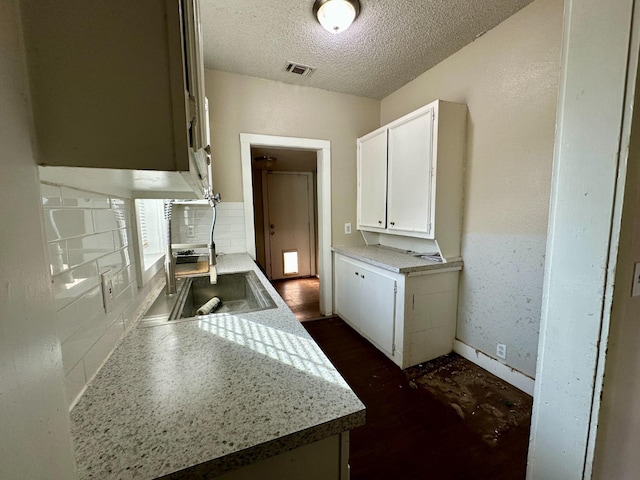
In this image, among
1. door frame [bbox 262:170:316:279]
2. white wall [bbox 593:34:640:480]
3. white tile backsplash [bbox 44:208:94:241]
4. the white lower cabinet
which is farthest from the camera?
door frame [bbox 262:170:316:279]

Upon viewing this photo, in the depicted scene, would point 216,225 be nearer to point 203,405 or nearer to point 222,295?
point 222,295

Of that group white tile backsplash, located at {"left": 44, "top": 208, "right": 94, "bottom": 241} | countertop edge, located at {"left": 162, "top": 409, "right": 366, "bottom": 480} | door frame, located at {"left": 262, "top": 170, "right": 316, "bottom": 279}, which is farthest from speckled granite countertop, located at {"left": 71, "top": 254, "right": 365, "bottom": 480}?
door frame, located at {"left": 262, "top": 170, "right": 316, "bottom": 279}

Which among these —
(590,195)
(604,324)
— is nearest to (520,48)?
(590,195)

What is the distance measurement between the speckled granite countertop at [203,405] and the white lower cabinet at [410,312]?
1.33m

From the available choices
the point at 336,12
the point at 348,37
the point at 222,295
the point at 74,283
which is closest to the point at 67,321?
the point at 74,283

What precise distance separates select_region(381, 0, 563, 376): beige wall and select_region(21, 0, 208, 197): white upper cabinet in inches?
78.4

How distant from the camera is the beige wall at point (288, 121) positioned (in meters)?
2.45

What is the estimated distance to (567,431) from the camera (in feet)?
2.89

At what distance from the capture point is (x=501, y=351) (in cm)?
191

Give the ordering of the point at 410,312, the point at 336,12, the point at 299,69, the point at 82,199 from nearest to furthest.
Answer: the point at 82,199
the point at 336,12
the point at 410,312
the point at 299,69

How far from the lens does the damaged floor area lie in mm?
1510

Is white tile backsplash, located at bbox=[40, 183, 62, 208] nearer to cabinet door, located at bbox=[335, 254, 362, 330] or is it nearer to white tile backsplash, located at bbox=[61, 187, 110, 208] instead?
white tile backsplash, located at bbox=[61, 187, 110, 208]

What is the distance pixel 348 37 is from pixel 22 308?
2284 mm

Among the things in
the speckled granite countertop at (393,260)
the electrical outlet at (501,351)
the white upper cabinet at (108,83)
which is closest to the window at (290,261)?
the speckled granite countertop at (393,260)
